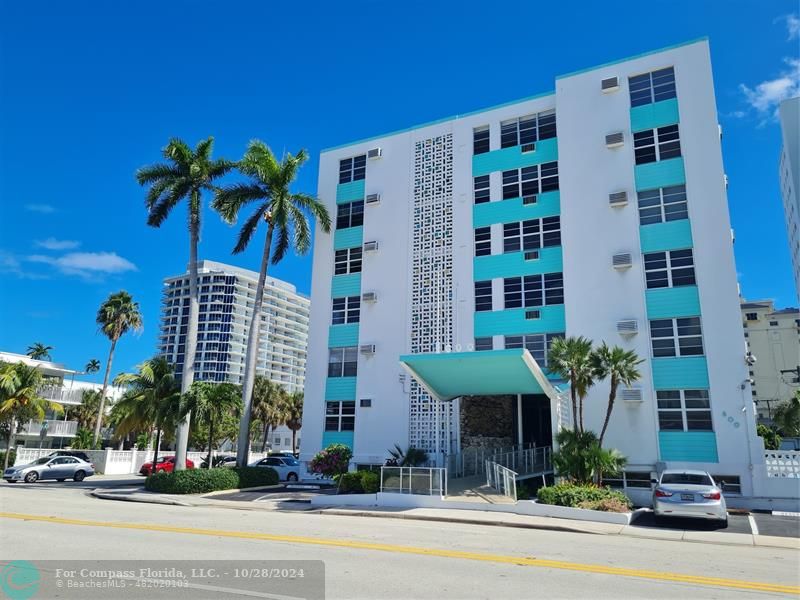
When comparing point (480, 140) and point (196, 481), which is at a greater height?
point (480, 140)

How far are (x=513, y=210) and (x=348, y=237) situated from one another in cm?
982

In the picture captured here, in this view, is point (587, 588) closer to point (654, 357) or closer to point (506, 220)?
point (654, 357)

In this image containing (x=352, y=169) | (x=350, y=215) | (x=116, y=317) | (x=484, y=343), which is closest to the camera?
(x=484, y=343)

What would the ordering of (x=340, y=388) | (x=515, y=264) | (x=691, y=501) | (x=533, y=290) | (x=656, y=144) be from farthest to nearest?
(x=340, y=388)
(x=515, y=264)
(x=533, y=290)
(x=656, y=144)
(x=691, y=501)

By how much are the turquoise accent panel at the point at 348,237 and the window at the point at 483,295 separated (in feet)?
25.7

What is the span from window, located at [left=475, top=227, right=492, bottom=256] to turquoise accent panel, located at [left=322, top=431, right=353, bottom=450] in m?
11.7

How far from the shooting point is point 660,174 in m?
26.0

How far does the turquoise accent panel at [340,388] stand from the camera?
101 feet

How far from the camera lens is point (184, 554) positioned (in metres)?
9.66

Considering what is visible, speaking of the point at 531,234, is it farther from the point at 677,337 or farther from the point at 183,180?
the point at 183,180

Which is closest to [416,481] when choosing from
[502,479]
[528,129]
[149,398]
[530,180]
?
[502,479]

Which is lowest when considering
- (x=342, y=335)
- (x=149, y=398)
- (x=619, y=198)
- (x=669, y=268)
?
(x=149, y=398)

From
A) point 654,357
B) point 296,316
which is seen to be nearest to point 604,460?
point 654,357

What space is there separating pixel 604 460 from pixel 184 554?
589 inches
